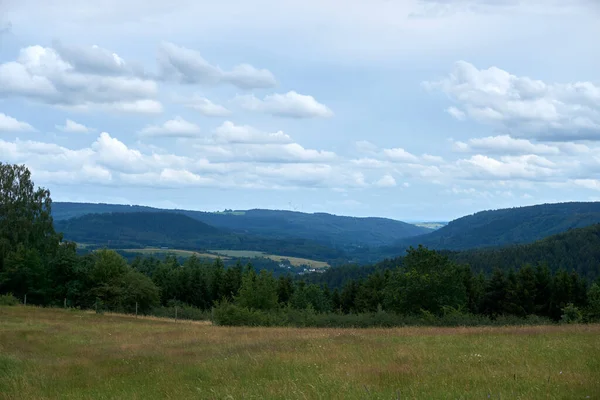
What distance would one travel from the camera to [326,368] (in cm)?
1430

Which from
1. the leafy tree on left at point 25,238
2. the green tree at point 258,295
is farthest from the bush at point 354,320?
the leafy tree on left at point 25,238

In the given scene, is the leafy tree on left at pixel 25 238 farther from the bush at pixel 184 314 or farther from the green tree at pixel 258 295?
the green tree at pixel 258 295

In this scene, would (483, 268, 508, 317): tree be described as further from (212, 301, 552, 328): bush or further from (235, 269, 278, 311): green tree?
(212, 301, 552, 328): bush

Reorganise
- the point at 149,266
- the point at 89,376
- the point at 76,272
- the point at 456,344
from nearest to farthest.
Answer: the point at 89,376 → the point at 456,344 → the point at 76,272 → the point at 149,266

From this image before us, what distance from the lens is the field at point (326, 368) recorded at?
1127cm

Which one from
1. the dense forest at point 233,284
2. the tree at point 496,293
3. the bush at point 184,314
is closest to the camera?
the dense forest at point 233,284

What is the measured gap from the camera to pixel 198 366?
54.3ft

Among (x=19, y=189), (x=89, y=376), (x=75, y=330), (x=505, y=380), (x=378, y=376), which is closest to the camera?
(x=505, y=380)

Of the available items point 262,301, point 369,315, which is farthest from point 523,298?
point 369,315

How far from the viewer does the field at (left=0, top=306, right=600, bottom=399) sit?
11266mm

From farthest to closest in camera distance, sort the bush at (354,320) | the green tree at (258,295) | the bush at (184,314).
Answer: the bush at (184,314), the green tree at (258,295), the bush at (354,320)

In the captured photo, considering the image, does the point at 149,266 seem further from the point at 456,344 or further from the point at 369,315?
the point at 456,344

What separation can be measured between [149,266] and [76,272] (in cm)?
4487

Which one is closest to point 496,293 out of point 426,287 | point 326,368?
point 426,287
